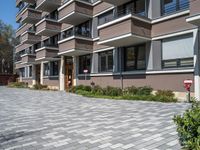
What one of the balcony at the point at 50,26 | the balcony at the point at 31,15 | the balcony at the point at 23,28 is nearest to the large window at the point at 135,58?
the balcony at the point at 50,26

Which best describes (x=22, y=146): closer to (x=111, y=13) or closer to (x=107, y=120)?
(x=107, y=120)

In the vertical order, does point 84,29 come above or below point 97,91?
above

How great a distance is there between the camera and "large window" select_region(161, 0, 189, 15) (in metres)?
14.3

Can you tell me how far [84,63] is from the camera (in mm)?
23703

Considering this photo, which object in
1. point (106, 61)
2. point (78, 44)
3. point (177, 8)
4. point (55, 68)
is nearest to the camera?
point (177, 8)

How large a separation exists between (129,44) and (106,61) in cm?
349

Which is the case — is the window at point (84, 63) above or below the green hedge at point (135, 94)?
above

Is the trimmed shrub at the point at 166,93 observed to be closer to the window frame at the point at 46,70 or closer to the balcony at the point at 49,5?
the balcony at the point at 49,5

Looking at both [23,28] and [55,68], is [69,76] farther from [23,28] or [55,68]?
[23,28]

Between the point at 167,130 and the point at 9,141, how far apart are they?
4163 mm

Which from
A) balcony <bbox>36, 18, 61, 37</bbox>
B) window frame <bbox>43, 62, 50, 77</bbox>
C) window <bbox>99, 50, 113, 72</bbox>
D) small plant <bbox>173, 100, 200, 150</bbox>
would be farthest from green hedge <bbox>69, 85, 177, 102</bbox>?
window frame <bbox>43, 62, 50, 77</bbox>

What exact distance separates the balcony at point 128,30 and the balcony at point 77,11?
529 cm

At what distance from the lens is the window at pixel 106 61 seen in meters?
20.0

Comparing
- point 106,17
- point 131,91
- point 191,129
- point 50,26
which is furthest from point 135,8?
point 191,129
